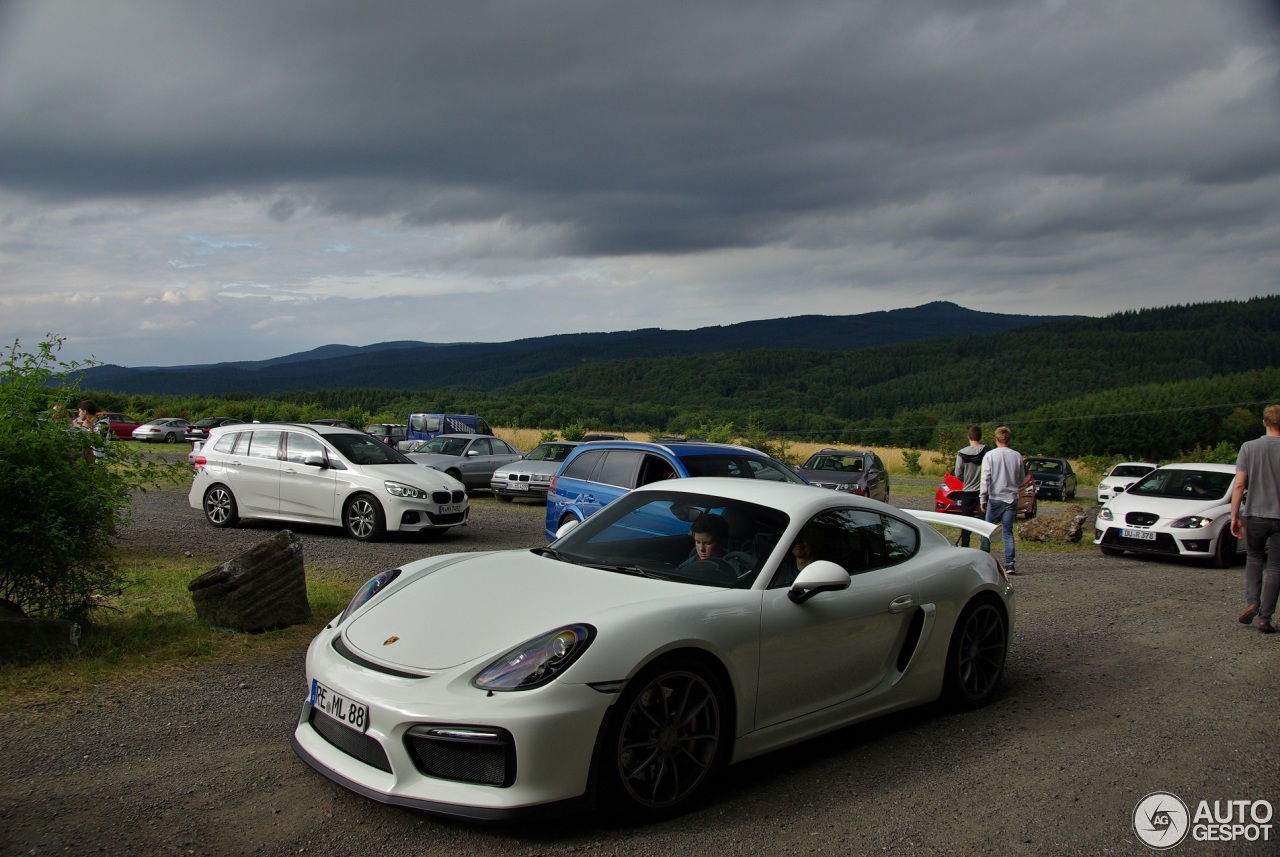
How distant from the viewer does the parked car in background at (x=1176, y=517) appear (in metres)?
12.8

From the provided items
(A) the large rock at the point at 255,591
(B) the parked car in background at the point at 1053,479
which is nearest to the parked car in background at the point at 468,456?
(A) the large rock at the point at 255,591

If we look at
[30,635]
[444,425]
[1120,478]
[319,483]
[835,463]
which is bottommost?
[1120,478]

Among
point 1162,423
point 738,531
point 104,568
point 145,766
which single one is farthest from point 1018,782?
point 1162,423

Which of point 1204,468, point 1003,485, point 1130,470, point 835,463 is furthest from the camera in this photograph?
point 1130,470

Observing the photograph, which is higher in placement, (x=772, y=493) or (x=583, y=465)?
(x=772, y=493)

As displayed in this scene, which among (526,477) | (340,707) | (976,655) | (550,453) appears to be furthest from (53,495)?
(550,453)

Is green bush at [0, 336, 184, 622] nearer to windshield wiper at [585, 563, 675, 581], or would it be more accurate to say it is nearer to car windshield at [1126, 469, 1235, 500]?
windshield wiper at [585, 563, 675, 581]

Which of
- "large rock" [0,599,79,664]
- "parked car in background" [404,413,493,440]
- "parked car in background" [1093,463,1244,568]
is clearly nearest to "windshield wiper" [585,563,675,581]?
"large rock" [0,599,79,664]

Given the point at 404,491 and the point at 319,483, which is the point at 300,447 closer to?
the point at 319,483

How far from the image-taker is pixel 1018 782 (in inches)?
168

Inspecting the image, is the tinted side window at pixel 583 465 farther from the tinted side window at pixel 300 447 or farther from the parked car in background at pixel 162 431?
the parked car in background at pixel 162 431

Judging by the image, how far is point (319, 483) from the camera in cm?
1326

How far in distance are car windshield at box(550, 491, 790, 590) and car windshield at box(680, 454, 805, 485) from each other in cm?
501

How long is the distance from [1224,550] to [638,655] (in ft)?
40.9
